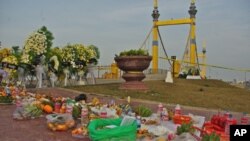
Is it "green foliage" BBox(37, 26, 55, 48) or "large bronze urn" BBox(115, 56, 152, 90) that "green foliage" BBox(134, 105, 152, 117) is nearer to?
"large bronze urn" BBox(115, 56, 152, 90)

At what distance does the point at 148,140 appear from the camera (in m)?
4.78

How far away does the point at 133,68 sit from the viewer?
12.2 m

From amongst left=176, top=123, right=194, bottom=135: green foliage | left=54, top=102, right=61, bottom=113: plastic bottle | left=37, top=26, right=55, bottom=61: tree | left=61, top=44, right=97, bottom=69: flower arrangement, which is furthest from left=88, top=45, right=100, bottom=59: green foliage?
left=176, top=123, right=194, bottom=135: green foliage

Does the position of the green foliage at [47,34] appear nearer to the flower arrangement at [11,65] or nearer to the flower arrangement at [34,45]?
the flower arrangement at [34,45]

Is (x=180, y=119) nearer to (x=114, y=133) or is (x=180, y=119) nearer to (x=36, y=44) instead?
(x=114, y=133)

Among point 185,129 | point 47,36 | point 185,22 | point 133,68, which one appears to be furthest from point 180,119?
point 185,22

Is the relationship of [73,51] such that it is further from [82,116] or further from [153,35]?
[153,35]

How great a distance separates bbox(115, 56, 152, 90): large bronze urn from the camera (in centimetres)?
1201

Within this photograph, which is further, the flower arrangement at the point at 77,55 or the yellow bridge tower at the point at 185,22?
the yellow bridge tower at the point at 185,22

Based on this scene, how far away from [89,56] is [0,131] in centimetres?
1041

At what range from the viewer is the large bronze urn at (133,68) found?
12008 mm

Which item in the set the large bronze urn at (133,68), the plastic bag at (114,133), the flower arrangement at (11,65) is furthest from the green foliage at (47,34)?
the plastic bag at (114,133)

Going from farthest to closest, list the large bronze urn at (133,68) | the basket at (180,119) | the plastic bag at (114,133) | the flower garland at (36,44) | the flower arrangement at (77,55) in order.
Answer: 1. the flower arrangement at (77,55)
2. the flower garland at (36,44)
3. the large bronze urn at (133,68)
4. the basket at (180,119)
5. the plastic bag at (114,133)

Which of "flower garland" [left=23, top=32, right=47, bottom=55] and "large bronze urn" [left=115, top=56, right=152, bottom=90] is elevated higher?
"flower garland" [left=23, top=32, right=47, bottom=55]
